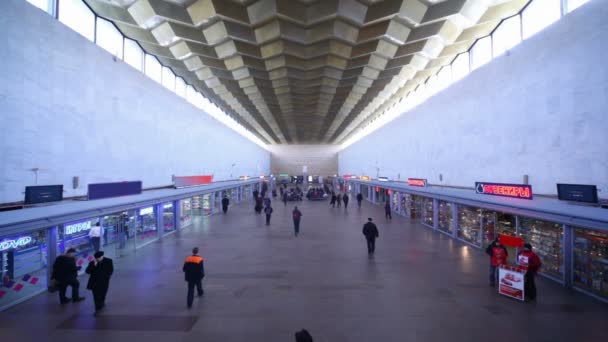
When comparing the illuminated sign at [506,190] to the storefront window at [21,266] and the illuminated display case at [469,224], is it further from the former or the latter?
the storefront window at [21,266]

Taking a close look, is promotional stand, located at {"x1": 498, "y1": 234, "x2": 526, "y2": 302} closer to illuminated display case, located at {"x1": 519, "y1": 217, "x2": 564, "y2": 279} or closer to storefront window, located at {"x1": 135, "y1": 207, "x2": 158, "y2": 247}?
illuminated display case, located at {"x1": 519, "y1": 217, "x2": 564, "y2": 279}

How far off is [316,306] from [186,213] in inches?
496

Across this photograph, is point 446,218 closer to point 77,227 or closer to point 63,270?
point 63,270

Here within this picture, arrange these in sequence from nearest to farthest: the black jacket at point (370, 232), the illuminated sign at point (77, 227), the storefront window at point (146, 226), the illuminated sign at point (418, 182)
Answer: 1. the illuminated sign at point (77, 227)
2. the black jacket at point (370, 232)
3. the storefront window at point (146, 226)
4. the illuminated sign at point (418, 182)

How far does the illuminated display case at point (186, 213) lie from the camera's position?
14581mm

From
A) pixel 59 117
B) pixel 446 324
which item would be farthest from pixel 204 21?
pixel 446 324

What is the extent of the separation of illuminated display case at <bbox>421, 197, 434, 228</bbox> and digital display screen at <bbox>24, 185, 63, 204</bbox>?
53.2 feet

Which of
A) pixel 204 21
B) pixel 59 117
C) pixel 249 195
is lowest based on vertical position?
pixel 249 195

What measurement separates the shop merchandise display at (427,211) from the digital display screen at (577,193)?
22.7 feet

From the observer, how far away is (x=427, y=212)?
48.7 ft

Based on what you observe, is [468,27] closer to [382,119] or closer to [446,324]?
[446,324]

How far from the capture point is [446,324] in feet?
15.4

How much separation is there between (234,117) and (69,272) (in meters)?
29.7

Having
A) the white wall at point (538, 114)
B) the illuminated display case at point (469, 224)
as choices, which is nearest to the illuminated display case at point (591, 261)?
the white wall at point (538, 114)
